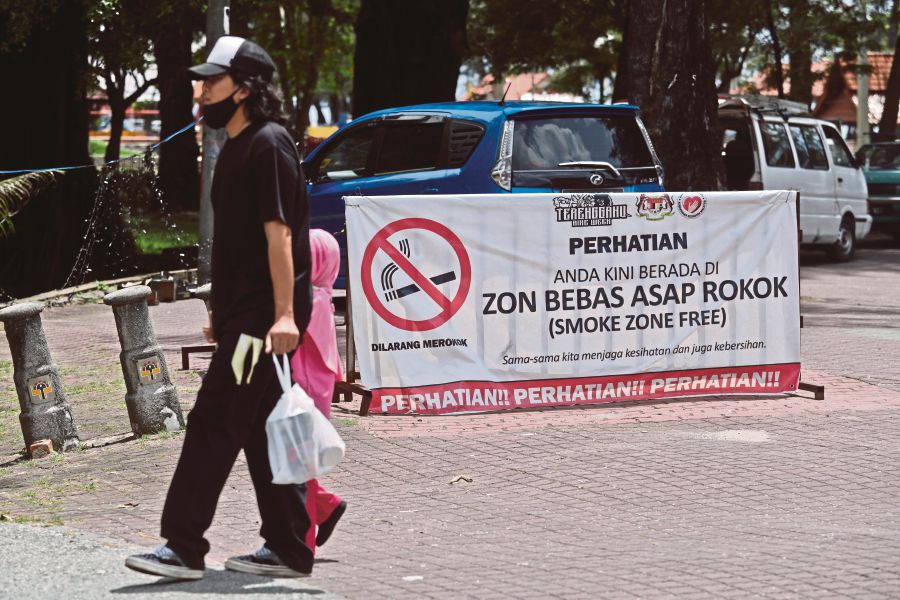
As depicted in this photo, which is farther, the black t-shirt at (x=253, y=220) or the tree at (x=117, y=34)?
the tree at (x=117, y=34)

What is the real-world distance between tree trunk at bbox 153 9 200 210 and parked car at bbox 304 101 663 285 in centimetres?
1952

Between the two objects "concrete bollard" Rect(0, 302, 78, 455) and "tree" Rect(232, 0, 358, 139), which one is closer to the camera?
"concrete bollard" Rect(0, 302, 78, 455)

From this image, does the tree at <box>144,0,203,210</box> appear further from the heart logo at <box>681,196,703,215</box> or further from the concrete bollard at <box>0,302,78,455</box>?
the concrete bollard at <box>0,302,78,455</box>

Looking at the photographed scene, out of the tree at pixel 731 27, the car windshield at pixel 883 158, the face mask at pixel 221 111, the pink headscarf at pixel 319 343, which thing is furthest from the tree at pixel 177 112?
the face mask at pixel 221 111

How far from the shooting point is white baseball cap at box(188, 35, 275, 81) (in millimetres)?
4684

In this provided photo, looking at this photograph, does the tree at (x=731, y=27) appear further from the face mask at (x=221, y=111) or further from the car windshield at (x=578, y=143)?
the face mask at (x=221, y=111)

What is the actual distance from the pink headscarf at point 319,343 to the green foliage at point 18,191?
9.21 m

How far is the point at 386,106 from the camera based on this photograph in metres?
19.6

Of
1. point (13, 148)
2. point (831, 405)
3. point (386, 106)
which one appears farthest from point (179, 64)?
point (831, 405)

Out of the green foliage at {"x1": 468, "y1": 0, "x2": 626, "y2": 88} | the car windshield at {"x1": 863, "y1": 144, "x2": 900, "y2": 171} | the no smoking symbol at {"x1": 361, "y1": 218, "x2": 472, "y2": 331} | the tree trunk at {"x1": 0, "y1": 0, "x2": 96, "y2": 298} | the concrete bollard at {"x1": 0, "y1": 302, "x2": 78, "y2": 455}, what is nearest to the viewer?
the concrete bollard at {"x1": 0, "y1": 302, "x2": 78, "y2": 455}

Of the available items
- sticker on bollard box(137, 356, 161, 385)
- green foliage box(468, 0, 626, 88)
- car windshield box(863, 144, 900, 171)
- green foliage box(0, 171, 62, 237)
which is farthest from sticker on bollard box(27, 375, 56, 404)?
green foliage box(468, 0, 626, 88)

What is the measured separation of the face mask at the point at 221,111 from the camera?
15.5 feet

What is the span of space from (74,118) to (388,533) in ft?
41.8

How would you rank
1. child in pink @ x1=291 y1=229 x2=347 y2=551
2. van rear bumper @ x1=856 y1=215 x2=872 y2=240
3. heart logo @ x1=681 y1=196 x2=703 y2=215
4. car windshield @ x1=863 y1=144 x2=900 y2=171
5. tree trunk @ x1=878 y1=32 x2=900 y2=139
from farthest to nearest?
1. tree trunk @ x1=878 y1=32 x2=900 y2=139
2. car windshield @ x1=863 y1=144 x2=900 y2=171
3. van rear bumper @ x1=856 y1=215 x2=872 y2=240
4. heart logo @ x1=681 y1=196 x2=703 y2=215
5. child in pink @ x1=291 y1=229 x2=347 y2=551
